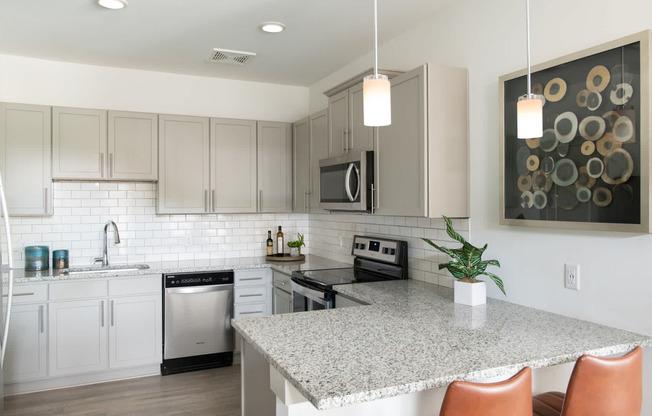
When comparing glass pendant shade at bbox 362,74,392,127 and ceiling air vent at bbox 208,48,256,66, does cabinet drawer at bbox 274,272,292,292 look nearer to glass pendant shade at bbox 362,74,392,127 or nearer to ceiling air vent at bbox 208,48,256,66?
ceiling air vent at bbox 208,48,256,66

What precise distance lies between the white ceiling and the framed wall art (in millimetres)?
1068

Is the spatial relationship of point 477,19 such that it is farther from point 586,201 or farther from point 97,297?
point 97,297

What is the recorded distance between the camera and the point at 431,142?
270 centimetres

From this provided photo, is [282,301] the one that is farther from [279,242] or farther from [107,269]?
[107,269]

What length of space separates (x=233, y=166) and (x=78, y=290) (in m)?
1.64

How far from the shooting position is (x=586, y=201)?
81.6 inches

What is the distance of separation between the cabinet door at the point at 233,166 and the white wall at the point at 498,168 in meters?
1.85

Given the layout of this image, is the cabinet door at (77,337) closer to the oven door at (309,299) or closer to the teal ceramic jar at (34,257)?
the teal ceramic jar at (34,257)

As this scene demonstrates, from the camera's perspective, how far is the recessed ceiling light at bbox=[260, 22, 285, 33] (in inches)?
126

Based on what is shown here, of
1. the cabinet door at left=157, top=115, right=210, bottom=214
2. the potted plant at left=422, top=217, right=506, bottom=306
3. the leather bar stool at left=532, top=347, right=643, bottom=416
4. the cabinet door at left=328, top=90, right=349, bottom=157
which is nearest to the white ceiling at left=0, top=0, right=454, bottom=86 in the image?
the cabinet door at left=328, top=90, right=349, bottom=157

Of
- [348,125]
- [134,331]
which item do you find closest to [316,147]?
[348,125]

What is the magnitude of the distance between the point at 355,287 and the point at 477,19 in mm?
1731

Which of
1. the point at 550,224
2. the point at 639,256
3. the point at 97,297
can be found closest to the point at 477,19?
the point at 550,224

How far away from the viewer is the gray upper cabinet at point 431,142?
2.70m
